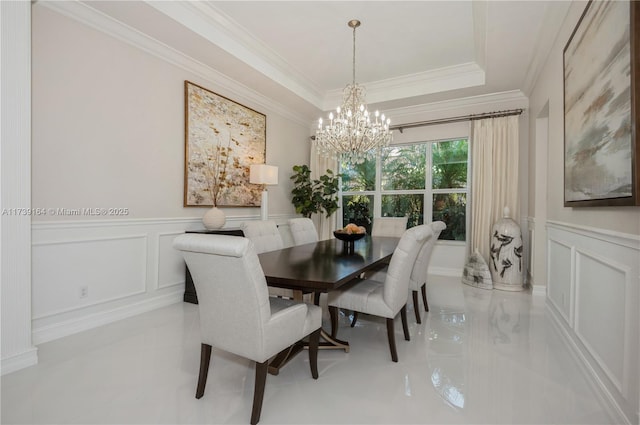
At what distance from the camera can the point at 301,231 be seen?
3.51 metres

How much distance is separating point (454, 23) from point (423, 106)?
5.94ft

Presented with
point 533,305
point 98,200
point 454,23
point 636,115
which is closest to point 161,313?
point 98,200

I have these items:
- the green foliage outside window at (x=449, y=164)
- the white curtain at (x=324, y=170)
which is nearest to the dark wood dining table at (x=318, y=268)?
the green foliage outside window at (x=449, y=164)

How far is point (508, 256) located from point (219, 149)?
4.02m

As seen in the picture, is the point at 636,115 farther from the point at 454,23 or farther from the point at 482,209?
the point at 482,209

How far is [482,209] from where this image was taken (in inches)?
178

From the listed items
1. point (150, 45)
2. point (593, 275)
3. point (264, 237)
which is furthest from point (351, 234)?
point (150, 45)

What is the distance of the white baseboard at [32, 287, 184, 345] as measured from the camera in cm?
243

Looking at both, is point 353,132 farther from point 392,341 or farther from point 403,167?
point 403,167

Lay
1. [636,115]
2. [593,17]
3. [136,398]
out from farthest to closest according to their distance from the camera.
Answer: [593,17], [136,398], [636,115]

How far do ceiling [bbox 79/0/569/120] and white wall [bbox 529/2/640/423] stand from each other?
1.38 feet

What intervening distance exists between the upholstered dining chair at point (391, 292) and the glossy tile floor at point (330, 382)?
13.8 inches

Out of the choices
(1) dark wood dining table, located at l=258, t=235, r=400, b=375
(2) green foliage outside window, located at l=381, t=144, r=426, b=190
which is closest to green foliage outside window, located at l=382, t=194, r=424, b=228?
(2) green foliage outside window, located at l=381, t=144, r=426, b=190

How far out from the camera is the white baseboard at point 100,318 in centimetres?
243
